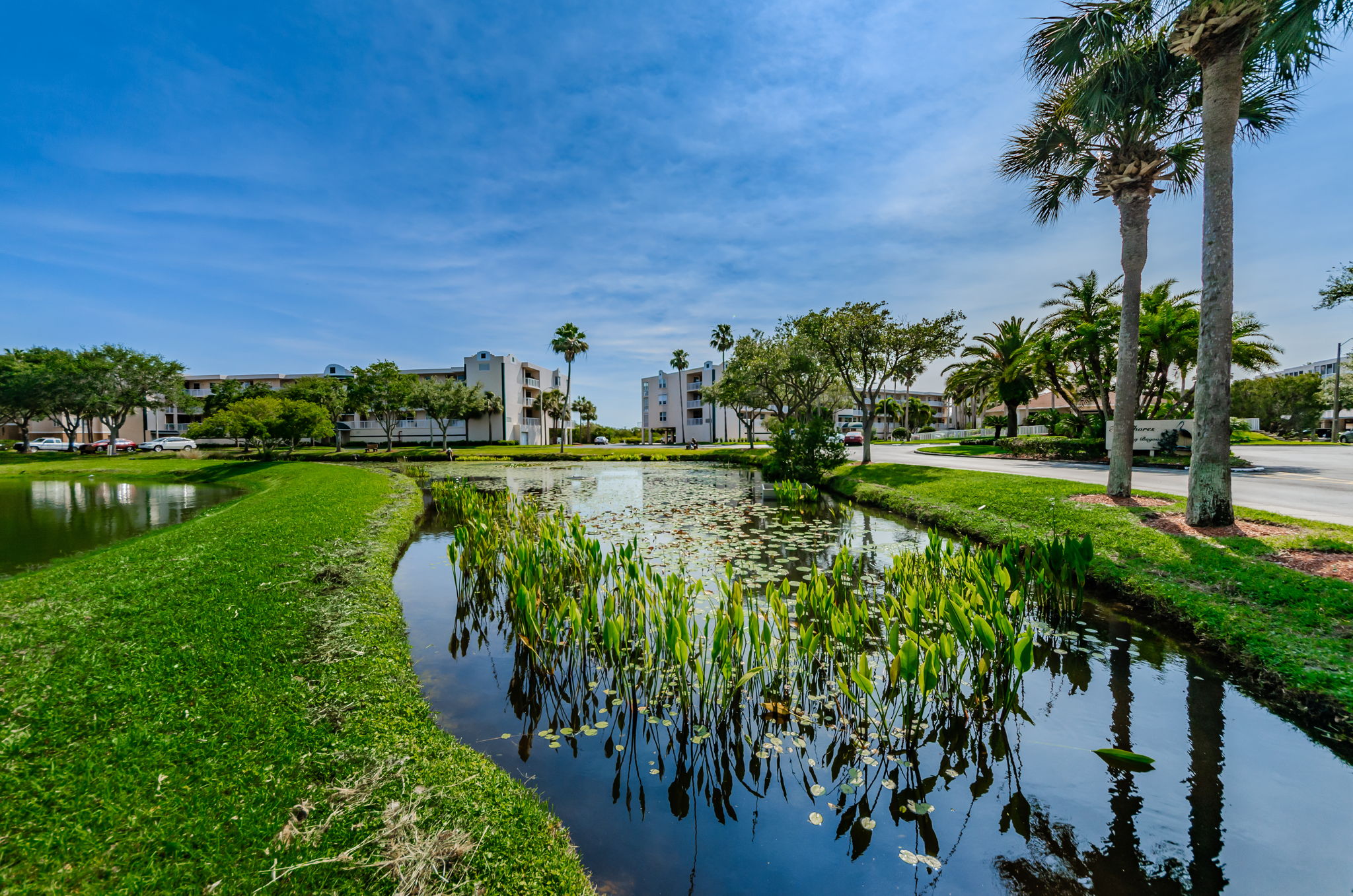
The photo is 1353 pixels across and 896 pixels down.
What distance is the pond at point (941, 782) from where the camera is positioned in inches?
124

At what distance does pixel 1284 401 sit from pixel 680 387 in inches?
2590

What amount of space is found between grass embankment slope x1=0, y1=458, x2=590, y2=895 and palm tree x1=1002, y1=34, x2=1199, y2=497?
14.0 meters

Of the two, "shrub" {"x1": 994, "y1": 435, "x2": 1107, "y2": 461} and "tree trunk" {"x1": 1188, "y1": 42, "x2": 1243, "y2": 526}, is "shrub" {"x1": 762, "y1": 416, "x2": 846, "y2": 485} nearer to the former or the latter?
"tree trunk" {"x1": 1188, "y1": 42, "x2": 1243, "y2": 526}

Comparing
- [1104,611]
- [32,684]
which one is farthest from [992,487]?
[32,684]

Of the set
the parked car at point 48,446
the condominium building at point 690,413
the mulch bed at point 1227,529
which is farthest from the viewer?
the condominium building at point 690,413

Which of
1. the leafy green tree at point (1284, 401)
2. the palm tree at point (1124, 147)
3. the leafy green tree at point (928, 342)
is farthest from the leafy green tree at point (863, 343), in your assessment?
the leafy green tree at point (1284, 401)

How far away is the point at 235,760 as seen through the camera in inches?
132

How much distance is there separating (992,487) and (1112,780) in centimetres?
1261

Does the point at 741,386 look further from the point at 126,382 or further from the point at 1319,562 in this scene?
the point at 126,382

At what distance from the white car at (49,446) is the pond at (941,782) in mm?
66201

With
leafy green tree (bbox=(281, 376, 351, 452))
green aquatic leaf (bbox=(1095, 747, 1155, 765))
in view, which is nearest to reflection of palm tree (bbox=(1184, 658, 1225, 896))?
green aquatic leaf (bbox=(1095, 747, 1155, 765))

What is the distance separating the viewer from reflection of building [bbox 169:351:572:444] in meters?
60.7

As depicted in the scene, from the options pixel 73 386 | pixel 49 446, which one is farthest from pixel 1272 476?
pixel 49 446

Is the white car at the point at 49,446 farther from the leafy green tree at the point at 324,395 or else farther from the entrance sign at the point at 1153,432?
the entrance sign at the point at 1153,432
